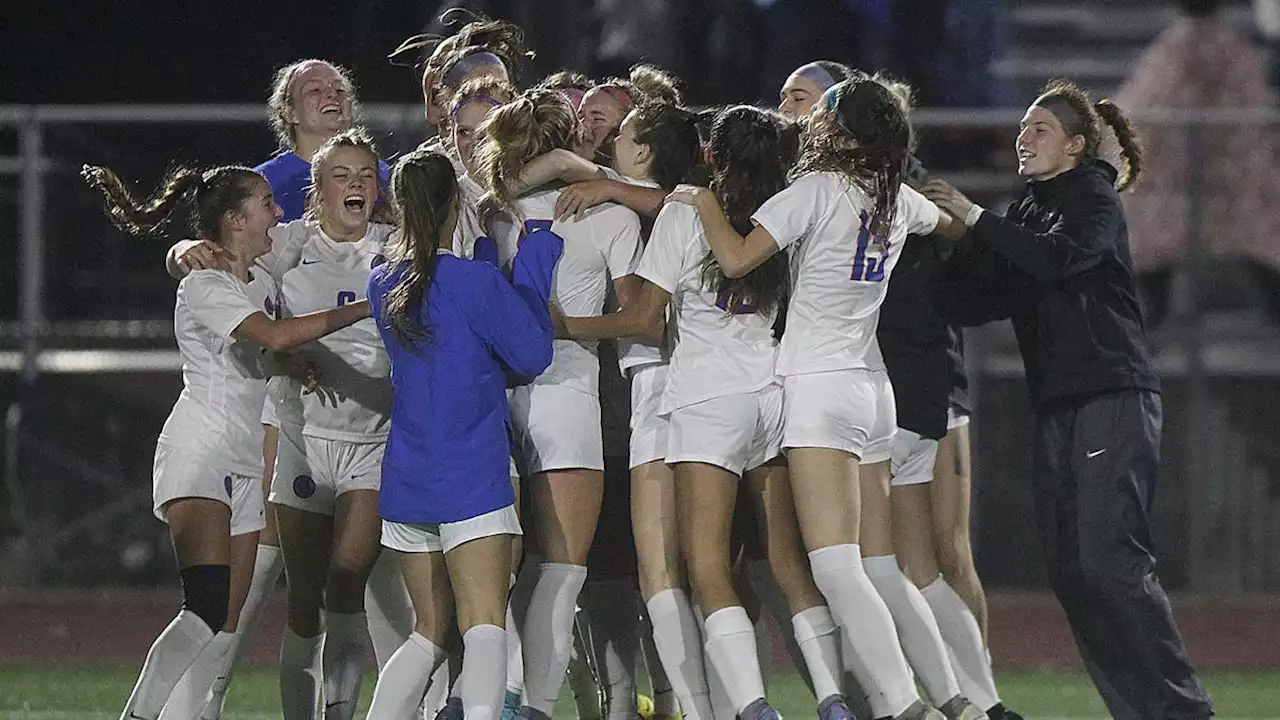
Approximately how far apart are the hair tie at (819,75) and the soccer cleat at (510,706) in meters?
2.28

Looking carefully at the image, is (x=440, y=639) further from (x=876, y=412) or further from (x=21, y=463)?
Result: (x=21, y=463)

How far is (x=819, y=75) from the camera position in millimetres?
6594

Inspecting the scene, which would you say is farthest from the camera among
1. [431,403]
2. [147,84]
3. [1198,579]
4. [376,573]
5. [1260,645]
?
[147,84]

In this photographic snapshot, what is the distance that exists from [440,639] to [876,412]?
1.43 metres

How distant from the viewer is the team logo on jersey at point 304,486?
20.0ft

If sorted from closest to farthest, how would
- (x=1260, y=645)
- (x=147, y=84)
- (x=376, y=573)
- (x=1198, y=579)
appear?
(x=376, y=573)
(x=1260, y=645)
(x=1198, y=579)
(x=147, y=84)

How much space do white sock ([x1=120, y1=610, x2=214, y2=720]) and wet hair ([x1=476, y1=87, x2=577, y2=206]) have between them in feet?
5.18

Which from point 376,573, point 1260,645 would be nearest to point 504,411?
point 376,573

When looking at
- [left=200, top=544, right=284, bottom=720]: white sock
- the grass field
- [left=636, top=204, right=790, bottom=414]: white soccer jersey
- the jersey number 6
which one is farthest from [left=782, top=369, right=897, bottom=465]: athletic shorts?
the grass field

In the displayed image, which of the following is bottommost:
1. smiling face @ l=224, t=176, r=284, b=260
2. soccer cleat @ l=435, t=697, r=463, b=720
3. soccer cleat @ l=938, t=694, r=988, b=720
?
soccer cleat @ l=938, t=694, r=988, b=720

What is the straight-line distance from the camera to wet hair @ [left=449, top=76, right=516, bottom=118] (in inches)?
240

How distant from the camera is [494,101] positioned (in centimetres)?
609

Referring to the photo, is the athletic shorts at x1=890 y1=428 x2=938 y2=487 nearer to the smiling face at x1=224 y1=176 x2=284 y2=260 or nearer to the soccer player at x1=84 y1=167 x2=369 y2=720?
the soccer player at x1=84 y1=167 x2=369 y2=720

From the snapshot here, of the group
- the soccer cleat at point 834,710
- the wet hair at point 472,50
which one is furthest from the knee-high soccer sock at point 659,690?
the wet hair at point 472,50
